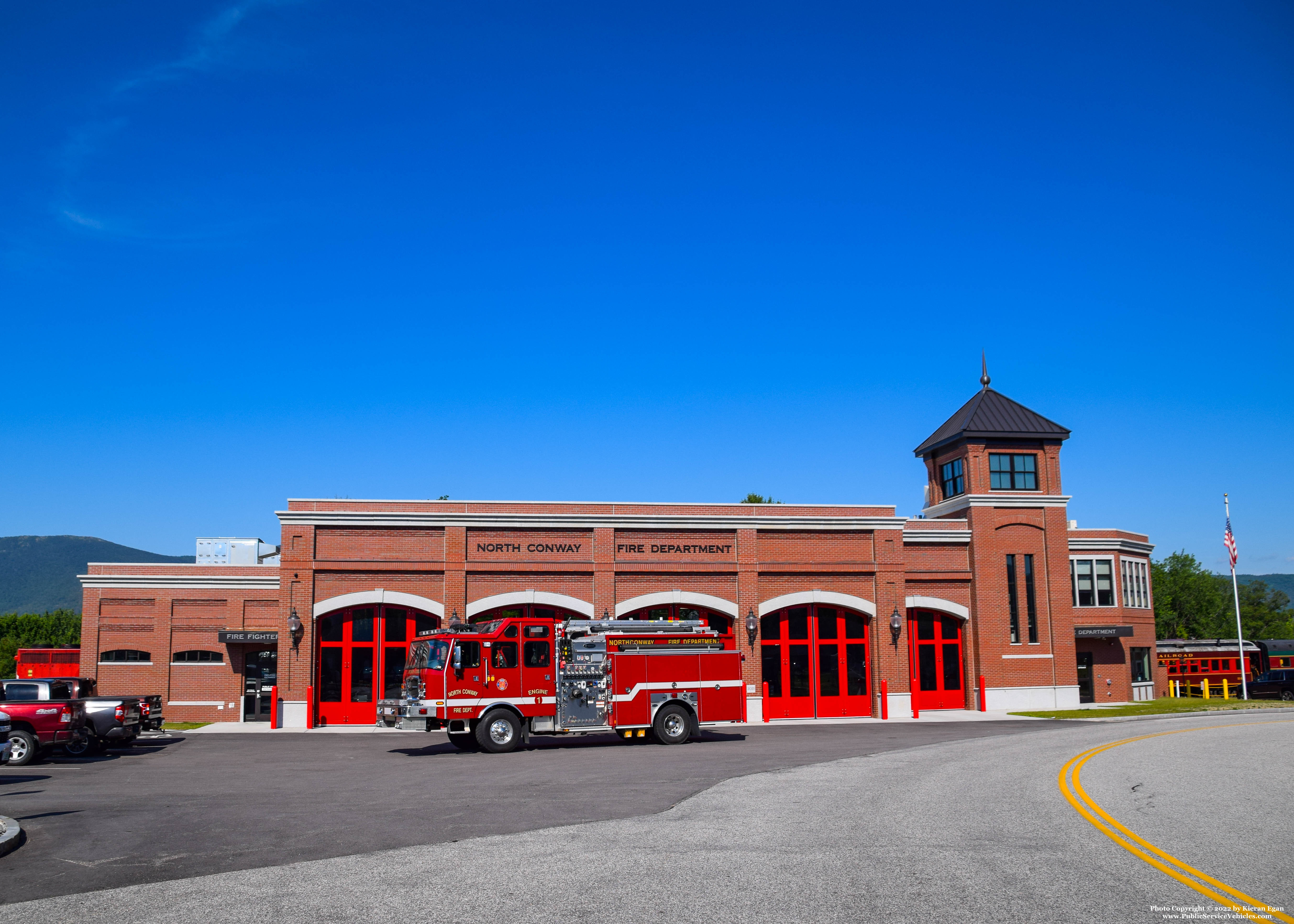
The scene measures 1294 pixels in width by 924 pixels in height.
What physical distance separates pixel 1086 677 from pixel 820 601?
14.5m

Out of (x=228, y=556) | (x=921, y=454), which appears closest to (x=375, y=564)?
(x=228, y=556)

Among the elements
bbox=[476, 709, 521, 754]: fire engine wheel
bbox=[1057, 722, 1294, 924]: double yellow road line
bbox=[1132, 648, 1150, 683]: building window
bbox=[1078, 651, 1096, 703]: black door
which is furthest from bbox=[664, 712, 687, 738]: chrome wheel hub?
bbox=[1132, 648, 1150, 683]: building window

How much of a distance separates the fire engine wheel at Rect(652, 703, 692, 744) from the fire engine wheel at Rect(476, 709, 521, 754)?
12.1 feet

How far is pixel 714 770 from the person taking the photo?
65.1ft

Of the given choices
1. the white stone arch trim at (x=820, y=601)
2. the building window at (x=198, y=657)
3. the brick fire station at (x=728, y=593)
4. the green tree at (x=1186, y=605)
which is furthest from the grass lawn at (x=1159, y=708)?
the green tree at (x=1186, y=605)

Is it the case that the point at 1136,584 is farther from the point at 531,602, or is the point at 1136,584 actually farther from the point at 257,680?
the point at 257,680

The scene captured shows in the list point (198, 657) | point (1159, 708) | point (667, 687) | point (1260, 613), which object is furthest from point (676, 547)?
point (1260, 613)

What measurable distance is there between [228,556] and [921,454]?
98.3 feet

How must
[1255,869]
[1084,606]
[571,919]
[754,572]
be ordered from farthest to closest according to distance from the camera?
[1084,606], [754,572], [1255,869], [571,919]

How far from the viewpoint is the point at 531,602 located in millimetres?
35656

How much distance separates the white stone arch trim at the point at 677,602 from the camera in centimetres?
3628

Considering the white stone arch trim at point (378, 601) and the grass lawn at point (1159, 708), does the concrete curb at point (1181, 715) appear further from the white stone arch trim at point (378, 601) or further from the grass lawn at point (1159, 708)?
the white stone arch trim at point (378, 601)

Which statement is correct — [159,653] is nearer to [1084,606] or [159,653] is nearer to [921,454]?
[921,454]

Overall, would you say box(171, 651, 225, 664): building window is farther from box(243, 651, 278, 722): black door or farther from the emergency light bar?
the emergency light bar
